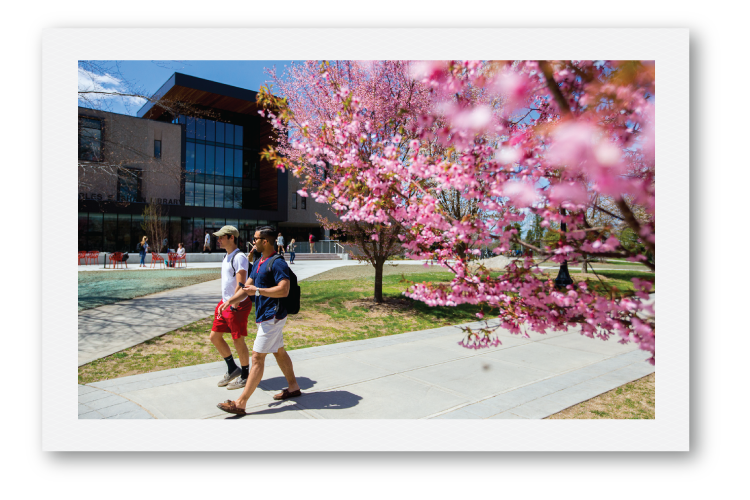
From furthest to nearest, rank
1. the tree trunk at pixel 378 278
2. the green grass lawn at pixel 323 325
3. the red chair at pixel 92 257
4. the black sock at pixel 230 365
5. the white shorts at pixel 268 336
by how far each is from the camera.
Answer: the red chair at pixel 92 257
the tree trunk at pixel 378 278
the green grass lawn at pixel 323 325
the black sock at pixel 230 365
the white shorts at pixel 268 336

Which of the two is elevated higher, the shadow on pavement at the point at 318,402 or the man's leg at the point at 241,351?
the man's leg at the point at 241,351

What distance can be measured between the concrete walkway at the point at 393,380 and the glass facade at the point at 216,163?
27704 mm

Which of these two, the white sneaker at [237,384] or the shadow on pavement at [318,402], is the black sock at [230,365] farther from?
the shadow on pavement at [318,402]

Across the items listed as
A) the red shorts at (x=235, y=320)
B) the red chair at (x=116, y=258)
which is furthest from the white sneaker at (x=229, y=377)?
the red chair at (x=116, y=258)

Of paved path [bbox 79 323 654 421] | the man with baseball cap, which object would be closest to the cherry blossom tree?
paved path [bbox 79 323 654 421]

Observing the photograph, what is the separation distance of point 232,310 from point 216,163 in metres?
31.9

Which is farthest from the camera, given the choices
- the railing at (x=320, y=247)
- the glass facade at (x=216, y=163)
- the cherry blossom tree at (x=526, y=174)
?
the railing at (x=320, y=247)

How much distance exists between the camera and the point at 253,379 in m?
3.44

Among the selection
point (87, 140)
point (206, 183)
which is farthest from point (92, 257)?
point (87, 140)

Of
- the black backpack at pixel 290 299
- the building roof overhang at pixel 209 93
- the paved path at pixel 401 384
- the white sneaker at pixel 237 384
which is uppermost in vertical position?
the building roof overhang at pixel 209 93

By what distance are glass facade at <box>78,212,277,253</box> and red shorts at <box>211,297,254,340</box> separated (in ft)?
78.4

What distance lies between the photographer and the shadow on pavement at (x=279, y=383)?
4.20m
